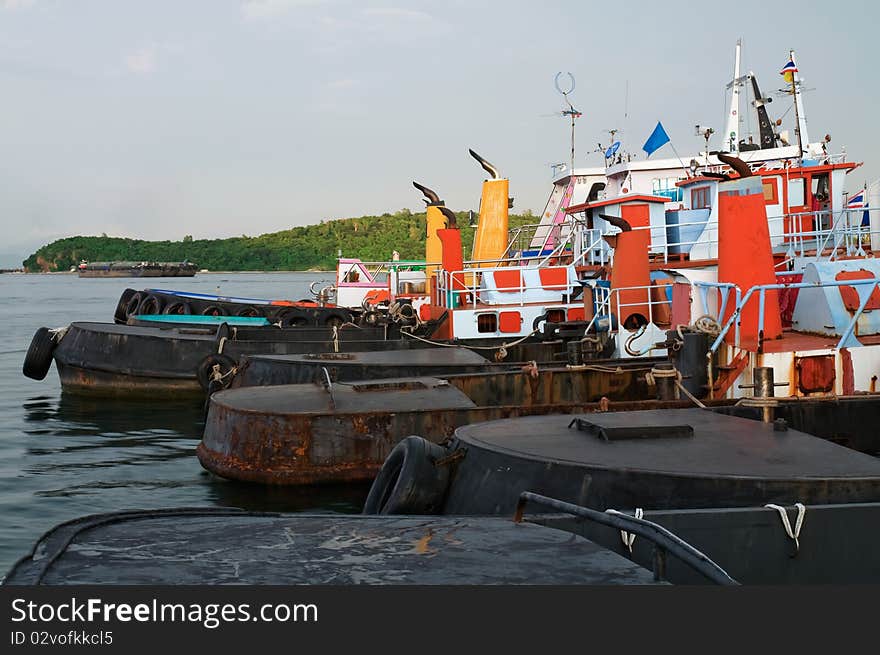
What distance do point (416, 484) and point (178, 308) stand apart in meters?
24.8

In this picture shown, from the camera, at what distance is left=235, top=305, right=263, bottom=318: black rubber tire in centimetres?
3128

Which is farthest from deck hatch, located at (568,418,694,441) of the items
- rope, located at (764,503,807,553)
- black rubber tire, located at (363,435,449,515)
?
rope, located at (764,503,807,553)

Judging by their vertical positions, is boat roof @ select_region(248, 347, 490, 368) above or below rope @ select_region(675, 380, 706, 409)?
above

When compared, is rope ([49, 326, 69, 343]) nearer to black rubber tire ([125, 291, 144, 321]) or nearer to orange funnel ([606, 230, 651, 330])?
black rubber tire ([125, 291, 144, 321])

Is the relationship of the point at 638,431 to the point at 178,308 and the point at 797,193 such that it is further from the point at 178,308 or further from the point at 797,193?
the point at 178,308

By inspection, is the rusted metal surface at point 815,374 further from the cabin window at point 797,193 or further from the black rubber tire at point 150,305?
the black rubber tire at point 150,305

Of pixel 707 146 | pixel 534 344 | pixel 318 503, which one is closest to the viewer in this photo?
pixel 318 503

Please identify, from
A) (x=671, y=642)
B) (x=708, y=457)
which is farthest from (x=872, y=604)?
(x=708, y=457)

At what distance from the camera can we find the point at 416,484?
26.4ft

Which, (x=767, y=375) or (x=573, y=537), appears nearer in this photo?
(x=573, y=537)

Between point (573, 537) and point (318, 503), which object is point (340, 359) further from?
point (573, 537)

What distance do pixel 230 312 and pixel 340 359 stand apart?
16.5 meters

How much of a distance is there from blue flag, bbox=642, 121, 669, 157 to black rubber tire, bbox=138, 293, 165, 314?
58.0ft

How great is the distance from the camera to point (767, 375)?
9281 millimetres
